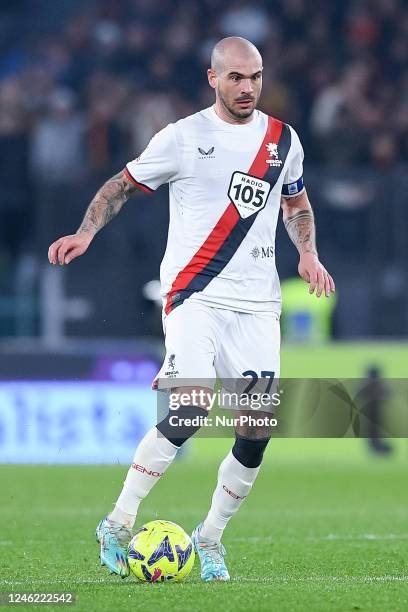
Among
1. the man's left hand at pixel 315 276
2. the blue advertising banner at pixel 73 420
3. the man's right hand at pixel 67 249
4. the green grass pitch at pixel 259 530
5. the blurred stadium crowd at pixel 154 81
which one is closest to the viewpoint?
the green grass pitch at pixel 259 530

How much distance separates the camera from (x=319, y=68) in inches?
661

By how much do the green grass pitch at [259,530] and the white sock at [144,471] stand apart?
0.31m

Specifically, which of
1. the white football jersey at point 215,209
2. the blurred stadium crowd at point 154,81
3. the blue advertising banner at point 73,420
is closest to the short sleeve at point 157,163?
the white football jersey at point 215,209

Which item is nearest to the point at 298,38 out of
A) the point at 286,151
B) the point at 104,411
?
the point at 104,411

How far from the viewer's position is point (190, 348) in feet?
21.1

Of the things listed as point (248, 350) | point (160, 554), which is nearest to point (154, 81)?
point (248, 350)

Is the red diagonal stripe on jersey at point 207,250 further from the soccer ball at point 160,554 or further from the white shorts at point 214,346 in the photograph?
the soccer ball at point 160,554

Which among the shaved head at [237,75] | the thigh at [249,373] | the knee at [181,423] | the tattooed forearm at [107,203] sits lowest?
the knee at [181,423]

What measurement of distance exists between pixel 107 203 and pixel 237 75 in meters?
0.82

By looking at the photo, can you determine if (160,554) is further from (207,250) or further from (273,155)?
(273,155)

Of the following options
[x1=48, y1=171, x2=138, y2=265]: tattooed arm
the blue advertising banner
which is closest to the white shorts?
[x1=48, y1=171, x2=138, y2=265]: tattooed arm

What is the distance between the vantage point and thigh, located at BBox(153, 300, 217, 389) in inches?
253

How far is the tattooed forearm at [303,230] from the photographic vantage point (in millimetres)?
6965

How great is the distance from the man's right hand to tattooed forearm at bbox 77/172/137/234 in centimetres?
11
